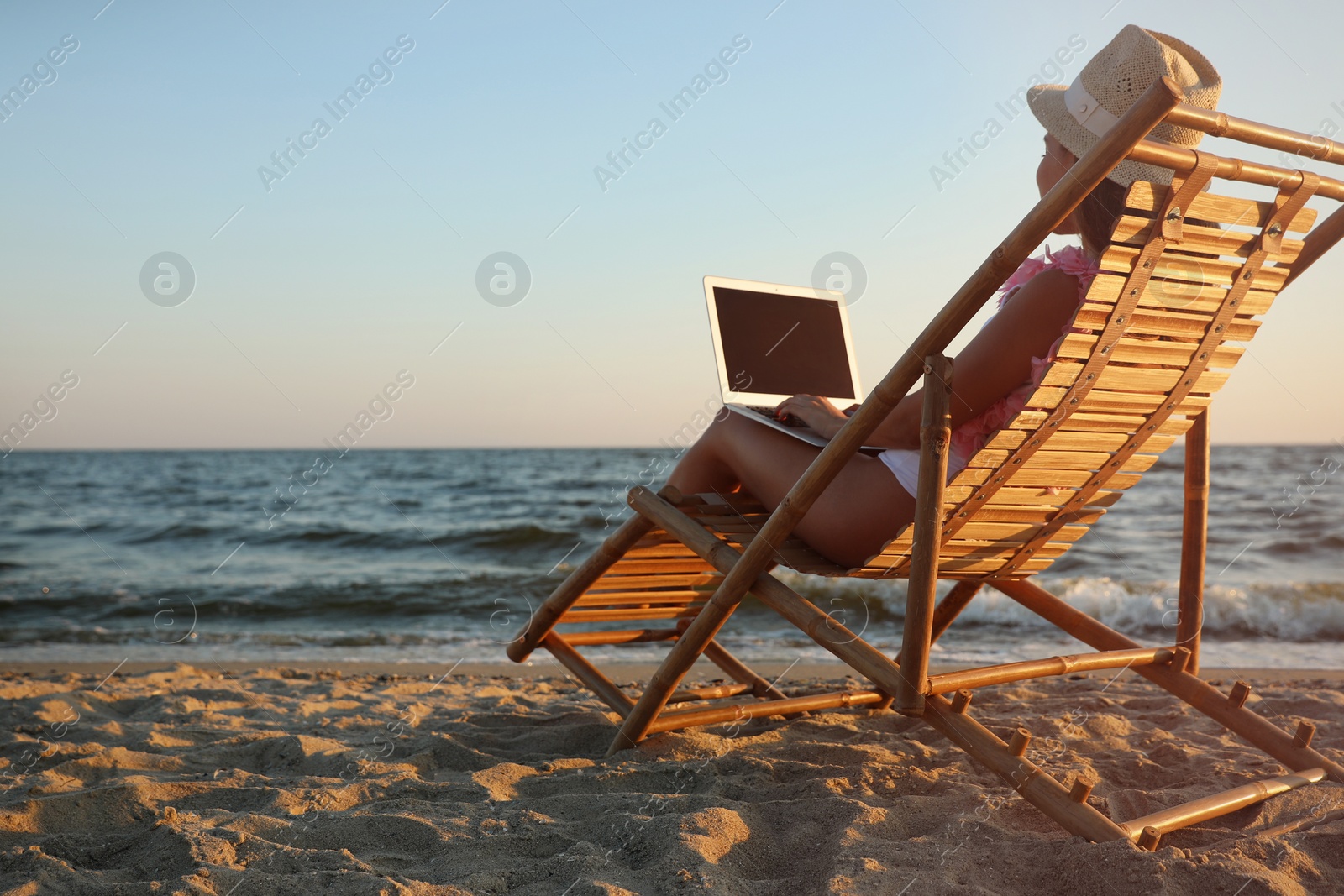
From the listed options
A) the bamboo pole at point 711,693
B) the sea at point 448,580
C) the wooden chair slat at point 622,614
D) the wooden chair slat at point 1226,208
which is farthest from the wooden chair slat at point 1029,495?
the sea at point 448,580

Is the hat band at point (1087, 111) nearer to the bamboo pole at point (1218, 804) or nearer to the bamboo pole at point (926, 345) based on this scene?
the bamboo pole at point (926, 345)

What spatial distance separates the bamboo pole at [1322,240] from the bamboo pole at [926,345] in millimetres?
1060

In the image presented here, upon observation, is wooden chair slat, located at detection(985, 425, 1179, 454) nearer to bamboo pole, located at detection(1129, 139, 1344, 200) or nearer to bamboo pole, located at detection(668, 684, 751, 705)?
bamboo pole, located at detection(1129, 139, 1344, 200)

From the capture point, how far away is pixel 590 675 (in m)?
3.15

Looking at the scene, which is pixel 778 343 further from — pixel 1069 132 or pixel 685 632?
pixel 1069 132

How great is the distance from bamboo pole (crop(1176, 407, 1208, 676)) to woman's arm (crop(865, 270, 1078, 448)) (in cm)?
89

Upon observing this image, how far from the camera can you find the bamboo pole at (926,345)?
5.15ft

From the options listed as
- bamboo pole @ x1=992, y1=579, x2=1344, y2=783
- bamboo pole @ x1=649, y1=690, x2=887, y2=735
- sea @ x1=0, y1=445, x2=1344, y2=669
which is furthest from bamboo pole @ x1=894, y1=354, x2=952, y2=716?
sea @ x1=0, y1=445, x2=1344, y2=669

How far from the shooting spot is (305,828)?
211cm

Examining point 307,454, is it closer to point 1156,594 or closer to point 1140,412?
point 1156,594

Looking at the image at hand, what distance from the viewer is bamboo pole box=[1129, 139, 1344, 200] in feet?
5.50

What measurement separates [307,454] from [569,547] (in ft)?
110

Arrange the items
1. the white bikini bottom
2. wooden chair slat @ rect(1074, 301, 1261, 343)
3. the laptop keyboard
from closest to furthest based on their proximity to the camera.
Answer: wooden chair slat @ rect(1074, 301, 1261, 343) → the white bikini bottom → the laptop keyboard

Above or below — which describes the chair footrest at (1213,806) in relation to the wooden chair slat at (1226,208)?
below
